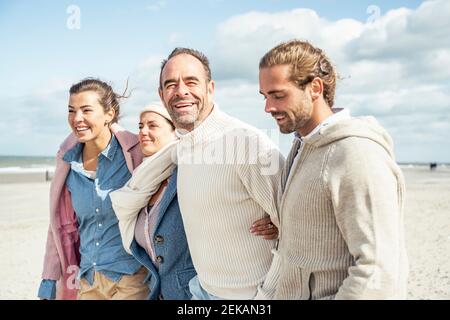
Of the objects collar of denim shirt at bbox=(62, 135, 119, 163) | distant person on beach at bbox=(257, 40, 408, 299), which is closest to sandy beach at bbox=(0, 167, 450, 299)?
collar of denim shirt at bbox=(62, 135, 119, 163)

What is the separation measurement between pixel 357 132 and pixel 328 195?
0.28 meters

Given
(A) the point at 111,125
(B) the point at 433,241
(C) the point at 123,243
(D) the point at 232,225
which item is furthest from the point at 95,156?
(B) the point at 433,241

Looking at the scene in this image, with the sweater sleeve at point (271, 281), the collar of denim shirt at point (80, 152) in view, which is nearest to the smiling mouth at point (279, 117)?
the sweater sleeve at point (271, 281)

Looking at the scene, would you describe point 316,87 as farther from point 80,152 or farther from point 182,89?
point 80,152

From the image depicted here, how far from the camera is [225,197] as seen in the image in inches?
98.4

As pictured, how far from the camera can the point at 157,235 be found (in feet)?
9.52

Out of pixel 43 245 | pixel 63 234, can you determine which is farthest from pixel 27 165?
pixel 63 234

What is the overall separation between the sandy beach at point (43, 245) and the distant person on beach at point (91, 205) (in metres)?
3.49

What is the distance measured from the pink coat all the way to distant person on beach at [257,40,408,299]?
4.83 ft

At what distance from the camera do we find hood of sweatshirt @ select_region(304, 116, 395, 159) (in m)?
1.93

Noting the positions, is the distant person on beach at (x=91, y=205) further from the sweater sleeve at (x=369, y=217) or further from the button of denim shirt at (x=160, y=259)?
the sweater sleeve at (x=369, y=217)

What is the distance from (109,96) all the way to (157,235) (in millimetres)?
1173

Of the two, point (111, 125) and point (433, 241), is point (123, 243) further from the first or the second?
point (433, 241)

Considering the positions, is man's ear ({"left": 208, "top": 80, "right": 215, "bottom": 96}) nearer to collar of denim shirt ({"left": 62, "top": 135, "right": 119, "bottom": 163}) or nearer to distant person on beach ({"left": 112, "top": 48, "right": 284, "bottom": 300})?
distant person on beach ({"left": 112, "top": 48, "right": 284, "bottom": 300})
